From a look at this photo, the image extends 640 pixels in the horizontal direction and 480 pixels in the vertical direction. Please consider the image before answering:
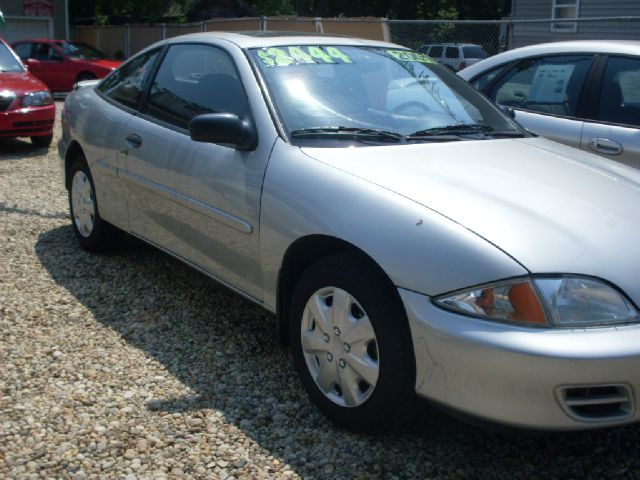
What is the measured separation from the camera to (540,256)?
271 cm

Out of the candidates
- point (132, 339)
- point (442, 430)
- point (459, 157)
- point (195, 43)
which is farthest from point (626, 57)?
point (132, 339)

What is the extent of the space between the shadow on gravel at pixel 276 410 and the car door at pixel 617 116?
2.23 m

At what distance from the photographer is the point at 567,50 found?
18.3 feet

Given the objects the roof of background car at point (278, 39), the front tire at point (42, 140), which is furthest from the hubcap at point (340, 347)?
the front tire at point (42, 140)

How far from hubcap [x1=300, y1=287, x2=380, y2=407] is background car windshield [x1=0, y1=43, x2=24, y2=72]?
29.4 ft

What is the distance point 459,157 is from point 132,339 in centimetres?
195

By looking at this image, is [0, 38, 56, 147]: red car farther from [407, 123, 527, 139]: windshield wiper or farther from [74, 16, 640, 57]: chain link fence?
[407, 123, 527, 139]: windshield wiper

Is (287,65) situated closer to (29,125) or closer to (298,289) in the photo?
(298,289)

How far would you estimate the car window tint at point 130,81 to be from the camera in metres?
5.00

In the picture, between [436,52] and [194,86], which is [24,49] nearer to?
[436,52]

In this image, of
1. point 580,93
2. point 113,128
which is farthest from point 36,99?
point 580,93

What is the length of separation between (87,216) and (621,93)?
3.69 metres

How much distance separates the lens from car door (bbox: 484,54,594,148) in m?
5.32

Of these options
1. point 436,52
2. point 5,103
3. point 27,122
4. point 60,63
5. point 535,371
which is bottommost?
point 27,122
